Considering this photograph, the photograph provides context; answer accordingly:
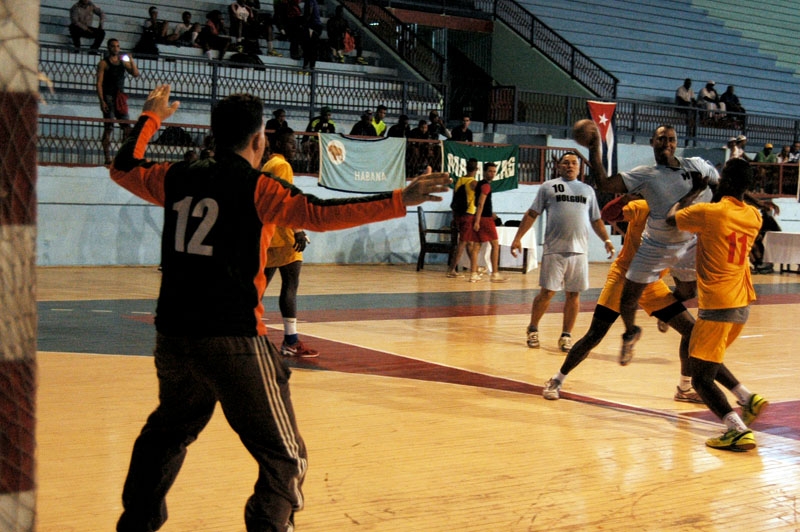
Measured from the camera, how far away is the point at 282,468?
143 inches

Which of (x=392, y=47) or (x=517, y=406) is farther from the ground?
(x=392, y=47)

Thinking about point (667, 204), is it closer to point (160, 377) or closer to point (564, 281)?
point (564, 281)

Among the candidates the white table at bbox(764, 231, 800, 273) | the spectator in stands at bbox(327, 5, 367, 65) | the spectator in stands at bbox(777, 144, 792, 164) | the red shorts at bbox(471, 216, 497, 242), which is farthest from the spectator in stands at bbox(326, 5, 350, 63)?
the spectator in stands at bbox(777, 144, 792, 164)

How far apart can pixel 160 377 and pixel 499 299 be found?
11411 millimetres

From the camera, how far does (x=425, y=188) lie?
356 centimetres

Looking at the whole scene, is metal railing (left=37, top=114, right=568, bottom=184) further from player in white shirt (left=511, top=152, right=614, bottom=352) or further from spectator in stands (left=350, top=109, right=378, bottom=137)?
player in white shirt (left=511, top=152, right=614, bottom=352)

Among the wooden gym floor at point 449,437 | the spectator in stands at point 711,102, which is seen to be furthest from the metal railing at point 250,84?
the wooden gym floor at point 449,437

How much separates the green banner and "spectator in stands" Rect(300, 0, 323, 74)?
4.43m

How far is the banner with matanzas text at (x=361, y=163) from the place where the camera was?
20.0 meters

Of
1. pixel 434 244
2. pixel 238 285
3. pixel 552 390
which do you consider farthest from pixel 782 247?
pixel 238 285

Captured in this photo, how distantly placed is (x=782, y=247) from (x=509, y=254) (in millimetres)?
5999

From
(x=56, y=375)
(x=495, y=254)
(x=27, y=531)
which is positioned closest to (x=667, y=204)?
(x=56, y=375)

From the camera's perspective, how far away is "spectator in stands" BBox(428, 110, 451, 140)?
72.8ft

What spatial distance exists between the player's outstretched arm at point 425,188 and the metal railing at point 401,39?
23.2m
